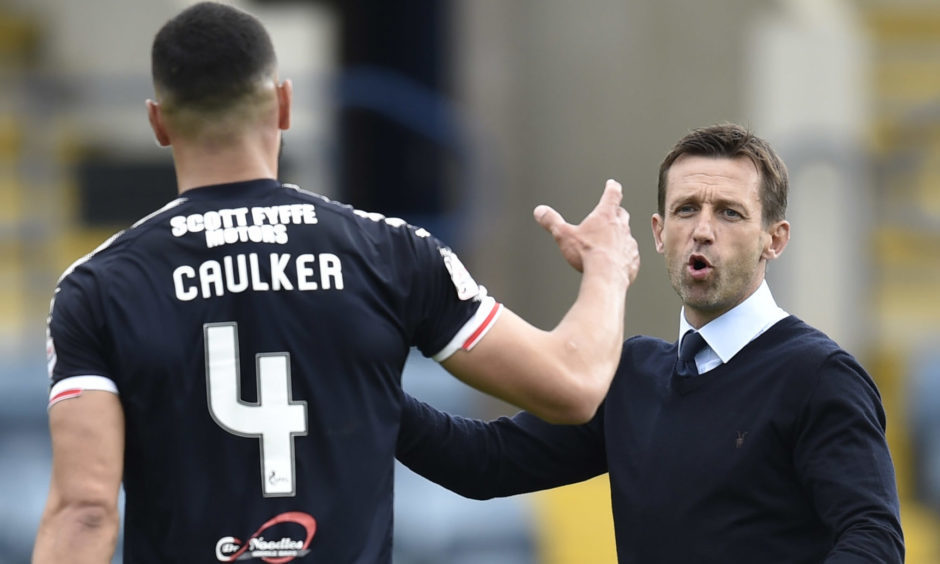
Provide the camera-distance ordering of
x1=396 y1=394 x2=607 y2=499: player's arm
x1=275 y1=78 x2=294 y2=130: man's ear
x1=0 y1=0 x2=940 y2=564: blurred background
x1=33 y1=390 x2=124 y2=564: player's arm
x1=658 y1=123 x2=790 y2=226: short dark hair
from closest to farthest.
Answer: x1=33 y1=390 x2=124 y2=564: player's arm < x1=275 y1=78 x2=294 y2=130: man's ear < x1=658 y1=123 x2=790 y2=226: short dark hair < x1=396 y1=394 x2=607 y2=499: player's arm < x1=0 y1=0 x2=940 y2=564: blurred background

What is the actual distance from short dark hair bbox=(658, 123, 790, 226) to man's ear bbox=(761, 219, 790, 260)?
0.6 inches

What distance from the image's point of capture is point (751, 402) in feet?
9.86

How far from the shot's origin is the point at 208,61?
111 inches

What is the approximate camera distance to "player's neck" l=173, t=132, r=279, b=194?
9.42 ft

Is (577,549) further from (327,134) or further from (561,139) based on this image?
(327,134)

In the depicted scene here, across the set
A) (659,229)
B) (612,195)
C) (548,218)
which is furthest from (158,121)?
(659,229)

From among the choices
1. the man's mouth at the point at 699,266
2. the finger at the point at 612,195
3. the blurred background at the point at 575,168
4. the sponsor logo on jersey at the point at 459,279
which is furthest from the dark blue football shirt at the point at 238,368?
the blurred background at the point at 575,168

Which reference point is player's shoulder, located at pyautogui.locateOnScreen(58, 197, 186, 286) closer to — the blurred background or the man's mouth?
the man's mouth

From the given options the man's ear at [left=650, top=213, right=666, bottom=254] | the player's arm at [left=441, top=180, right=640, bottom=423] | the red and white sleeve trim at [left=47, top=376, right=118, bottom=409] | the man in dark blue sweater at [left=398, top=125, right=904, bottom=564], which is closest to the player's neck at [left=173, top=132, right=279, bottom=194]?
the red and white sleeve trim at [left=47, top=376, right=118, bottom=409]

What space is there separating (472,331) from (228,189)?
0.54 metres

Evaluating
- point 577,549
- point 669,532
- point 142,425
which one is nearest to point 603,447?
point 669,532

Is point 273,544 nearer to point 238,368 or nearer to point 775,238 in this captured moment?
point 238,368

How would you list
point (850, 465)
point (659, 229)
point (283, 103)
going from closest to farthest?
point (850, 465), point (283, 103), point (659, 229)

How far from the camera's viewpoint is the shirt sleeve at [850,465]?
2738mm
